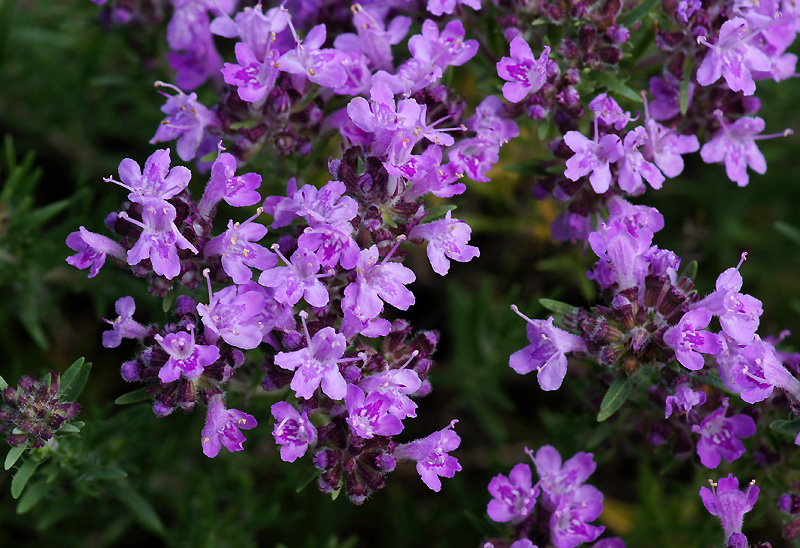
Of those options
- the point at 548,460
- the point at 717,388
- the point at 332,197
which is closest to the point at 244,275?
the point at 332,197

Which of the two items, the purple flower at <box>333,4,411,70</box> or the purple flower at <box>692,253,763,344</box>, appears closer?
the purple flower at <box>692,253,763,344</box>

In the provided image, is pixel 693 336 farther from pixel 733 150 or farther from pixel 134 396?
pixel 134 396

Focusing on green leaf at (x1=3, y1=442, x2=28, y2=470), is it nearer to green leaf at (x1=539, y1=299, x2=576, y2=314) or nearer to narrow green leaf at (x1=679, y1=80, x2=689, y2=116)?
green leaf at (x1=539, y1=299, x2=576, y2=314)

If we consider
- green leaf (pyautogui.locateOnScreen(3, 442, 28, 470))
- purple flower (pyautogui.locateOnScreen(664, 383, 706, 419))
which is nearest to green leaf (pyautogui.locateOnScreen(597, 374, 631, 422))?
purple flower (pyautogui.locateOnScreen(664, 383, 706, 419))

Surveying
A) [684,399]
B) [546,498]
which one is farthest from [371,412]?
[684,399]

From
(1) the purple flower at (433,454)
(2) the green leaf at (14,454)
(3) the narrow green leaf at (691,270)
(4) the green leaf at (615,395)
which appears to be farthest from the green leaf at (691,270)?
(2) the green leaf at (14,454)

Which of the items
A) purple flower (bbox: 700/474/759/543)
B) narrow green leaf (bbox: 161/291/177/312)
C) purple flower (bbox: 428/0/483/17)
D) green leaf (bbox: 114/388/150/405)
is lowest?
purple flower (bbox: 700/474/759/543)
